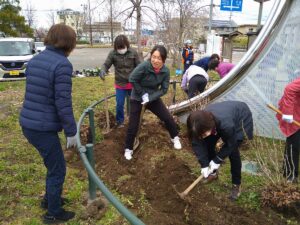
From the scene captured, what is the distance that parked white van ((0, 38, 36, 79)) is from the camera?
37.3 feet

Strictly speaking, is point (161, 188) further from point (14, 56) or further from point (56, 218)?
point (14, 56)

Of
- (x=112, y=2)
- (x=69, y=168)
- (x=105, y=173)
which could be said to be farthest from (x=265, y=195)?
(x=112, y=2)

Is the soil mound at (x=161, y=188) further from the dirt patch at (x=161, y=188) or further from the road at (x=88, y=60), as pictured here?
the road at (x=88, y=60)

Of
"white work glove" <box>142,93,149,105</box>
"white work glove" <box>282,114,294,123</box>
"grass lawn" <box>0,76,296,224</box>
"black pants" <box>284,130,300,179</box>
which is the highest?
"white work glove" <box>142,93,149,105</box>

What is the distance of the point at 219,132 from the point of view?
2807mm

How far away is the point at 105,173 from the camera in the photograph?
12.1 feet

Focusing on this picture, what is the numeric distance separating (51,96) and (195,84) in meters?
3.35

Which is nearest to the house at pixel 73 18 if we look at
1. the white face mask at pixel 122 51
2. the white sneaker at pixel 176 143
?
the white face mask at pixel 122 51

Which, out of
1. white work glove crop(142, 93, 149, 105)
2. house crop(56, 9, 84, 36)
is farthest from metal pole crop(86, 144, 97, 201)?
house crop(56, 9, 84, 36)

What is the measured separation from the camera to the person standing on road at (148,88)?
3826 mm

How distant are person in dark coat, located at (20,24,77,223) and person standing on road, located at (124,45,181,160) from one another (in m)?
1.45

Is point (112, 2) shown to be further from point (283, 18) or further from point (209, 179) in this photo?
point (209, 179)

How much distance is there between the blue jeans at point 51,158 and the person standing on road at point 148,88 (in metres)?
1.45

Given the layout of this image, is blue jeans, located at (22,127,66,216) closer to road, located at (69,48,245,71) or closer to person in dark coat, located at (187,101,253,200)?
person in dark coat, located at (187,101,253,200)
